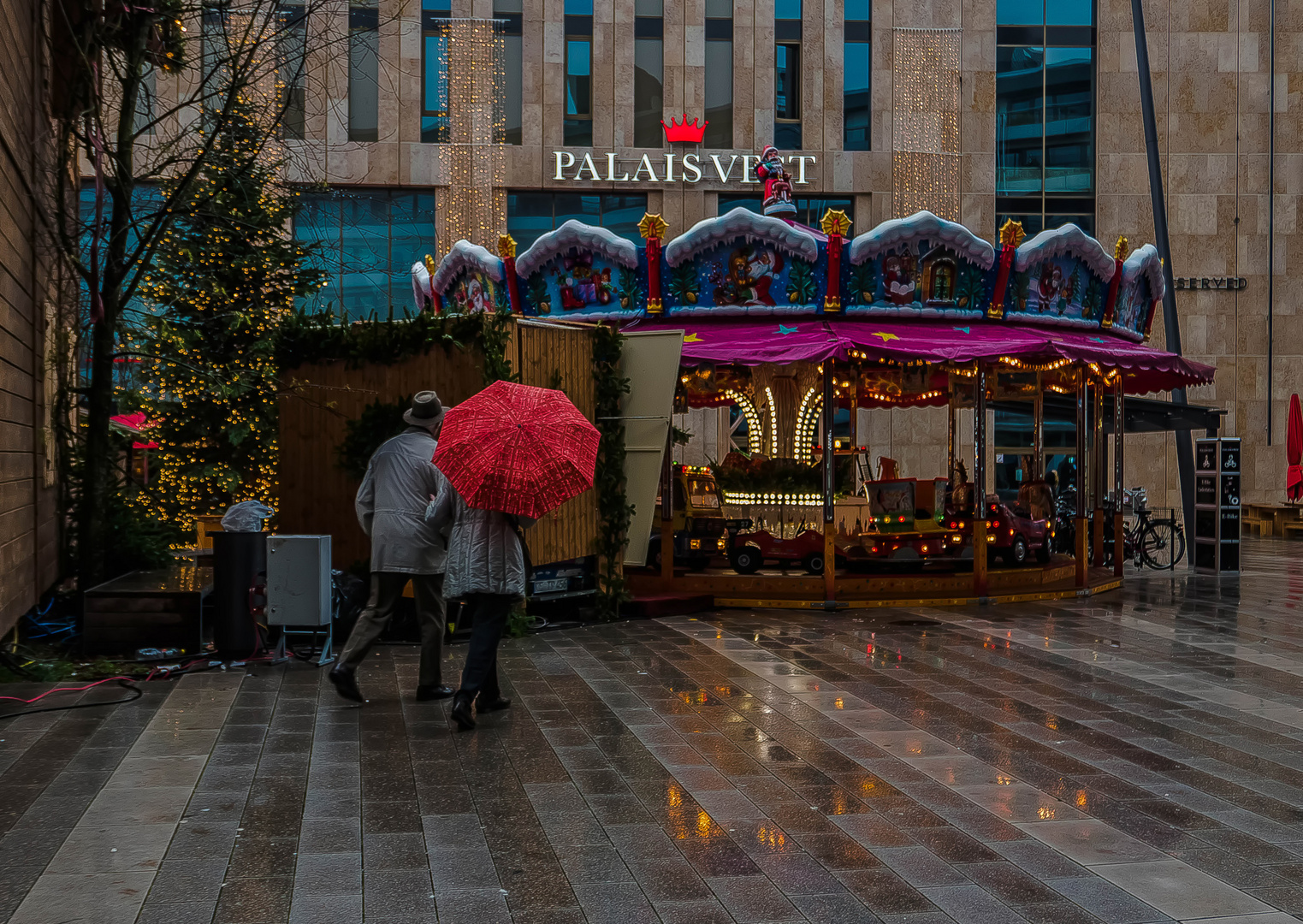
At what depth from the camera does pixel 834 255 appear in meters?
14.6

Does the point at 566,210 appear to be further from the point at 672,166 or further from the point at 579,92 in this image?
the point at 579,92

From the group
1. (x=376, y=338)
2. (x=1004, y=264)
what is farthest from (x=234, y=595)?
(x=1004, y=264)

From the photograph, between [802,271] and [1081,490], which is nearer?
[802,271]

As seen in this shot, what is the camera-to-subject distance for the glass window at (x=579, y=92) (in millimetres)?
31547

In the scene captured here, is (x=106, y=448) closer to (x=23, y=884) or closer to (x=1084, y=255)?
(x=23, y=884)

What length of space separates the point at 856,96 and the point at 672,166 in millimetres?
5346

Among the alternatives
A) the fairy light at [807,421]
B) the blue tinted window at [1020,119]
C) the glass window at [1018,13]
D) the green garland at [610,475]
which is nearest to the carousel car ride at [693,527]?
the fairy light at [807,421]

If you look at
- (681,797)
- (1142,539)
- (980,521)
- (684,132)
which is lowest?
(681,797)

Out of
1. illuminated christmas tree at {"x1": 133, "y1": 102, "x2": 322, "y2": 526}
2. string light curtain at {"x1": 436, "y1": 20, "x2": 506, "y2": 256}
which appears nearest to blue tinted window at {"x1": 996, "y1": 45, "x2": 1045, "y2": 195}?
string light curtain at {"x1": 436, "y1": 20, "x2": 506, "y2": 256}

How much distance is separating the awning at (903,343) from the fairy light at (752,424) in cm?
355

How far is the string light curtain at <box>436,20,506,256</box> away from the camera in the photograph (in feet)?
100

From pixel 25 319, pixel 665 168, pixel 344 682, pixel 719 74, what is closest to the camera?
pixel 344 682

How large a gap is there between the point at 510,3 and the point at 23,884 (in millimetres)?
29920

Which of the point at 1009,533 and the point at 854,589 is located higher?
the point at 1009,533
